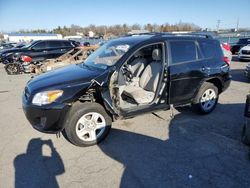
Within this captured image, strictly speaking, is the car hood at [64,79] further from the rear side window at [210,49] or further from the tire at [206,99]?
the rear side window at [210,49]

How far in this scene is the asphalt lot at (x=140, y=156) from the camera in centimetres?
294

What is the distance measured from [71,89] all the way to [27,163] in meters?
1.32

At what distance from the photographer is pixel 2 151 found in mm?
3754

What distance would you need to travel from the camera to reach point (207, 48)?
4988mm

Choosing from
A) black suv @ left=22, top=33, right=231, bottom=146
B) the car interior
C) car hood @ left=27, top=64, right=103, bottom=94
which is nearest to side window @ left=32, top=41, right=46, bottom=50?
black suv @ left=22, top=33, right=231, bottom=146

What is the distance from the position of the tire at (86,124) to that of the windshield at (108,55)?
2.73 ft

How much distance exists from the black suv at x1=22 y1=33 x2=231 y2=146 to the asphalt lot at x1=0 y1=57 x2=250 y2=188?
405mm

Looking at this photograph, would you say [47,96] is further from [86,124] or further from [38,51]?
[38,51]

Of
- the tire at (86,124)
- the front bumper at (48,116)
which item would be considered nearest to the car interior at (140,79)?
the tire at (86,124)

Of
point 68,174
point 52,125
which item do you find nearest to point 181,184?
point 68,174

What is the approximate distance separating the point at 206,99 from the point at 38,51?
1158 centimetres

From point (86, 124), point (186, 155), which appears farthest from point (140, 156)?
point (86, 124)

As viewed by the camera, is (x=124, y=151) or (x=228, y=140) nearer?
(x=124, y=151)

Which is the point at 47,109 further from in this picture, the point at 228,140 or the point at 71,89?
the point at 228,140
